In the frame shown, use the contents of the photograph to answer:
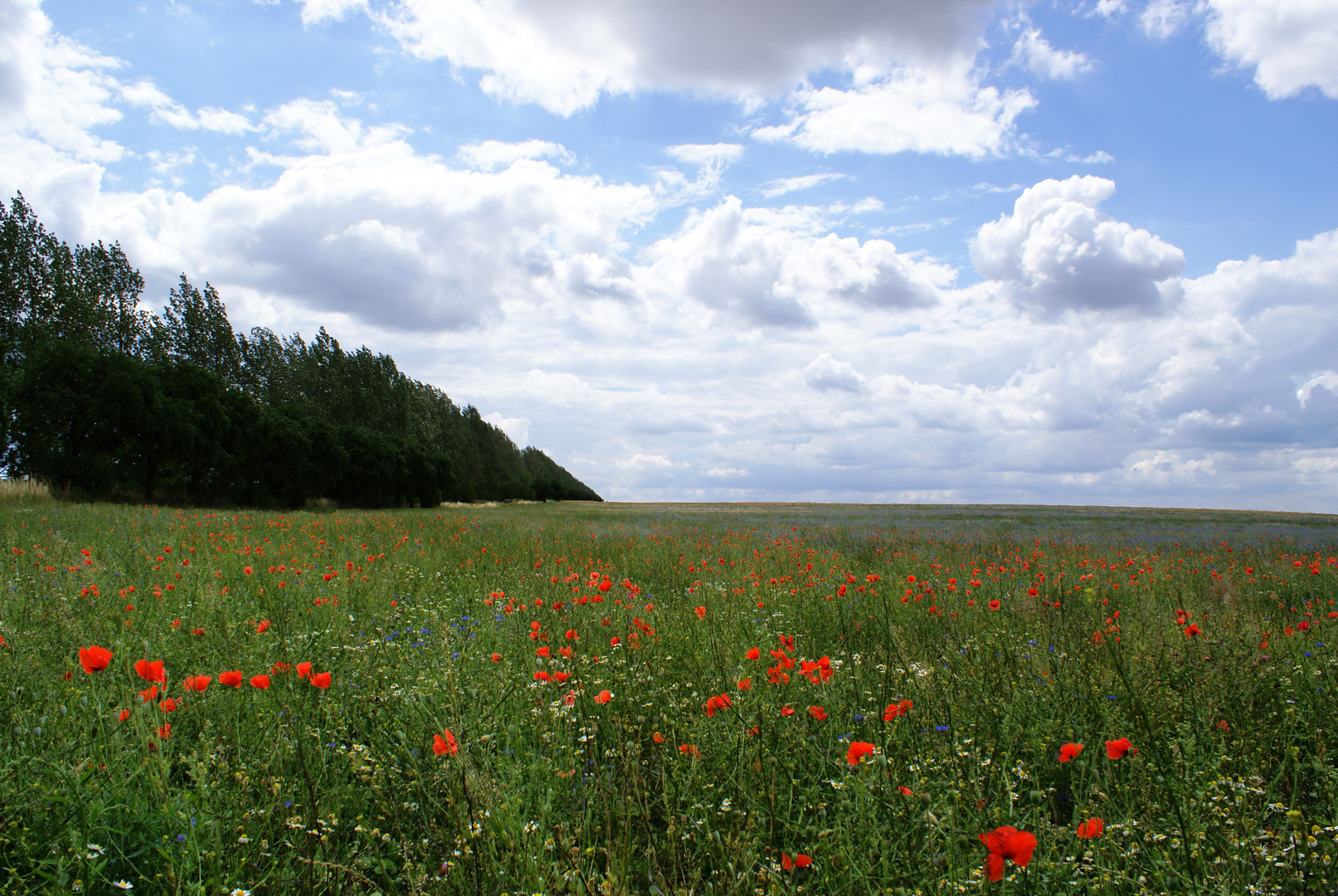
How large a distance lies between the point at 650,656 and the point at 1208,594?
6482 millimetres

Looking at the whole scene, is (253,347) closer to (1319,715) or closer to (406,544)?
(406,544)

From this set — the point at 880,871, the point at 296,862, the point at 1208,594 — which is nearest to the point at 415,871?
the point at 296,862

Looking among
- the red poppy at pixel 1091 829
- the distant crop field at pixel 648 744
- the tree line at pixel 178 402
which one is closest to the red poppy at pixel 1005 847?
the distant crop field at pixel 648 744

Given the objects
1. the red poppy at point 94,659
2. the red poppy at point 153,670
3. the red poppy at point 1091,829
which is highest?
the red poppy at point 94,659

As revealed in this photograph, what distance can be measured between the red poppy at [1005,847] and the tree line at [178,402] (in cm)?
2974

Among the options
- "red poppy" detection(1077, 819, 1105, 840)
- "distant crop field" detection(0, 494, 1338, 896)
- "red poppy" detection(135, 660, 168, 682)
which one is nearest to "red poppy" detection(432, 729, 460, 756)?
"distant crop field" detection(0, 494, 1338, 896)

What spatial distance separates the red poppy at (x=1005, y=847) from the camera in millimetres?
1306

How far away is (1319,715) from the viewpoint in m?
3.15

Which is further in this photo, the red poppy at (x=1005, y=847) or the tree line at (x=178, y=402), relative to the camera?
the tree line at (x=178, y=402)

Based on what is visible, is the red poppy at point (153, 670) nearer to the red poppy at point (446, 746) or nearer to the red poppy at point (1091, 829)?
the red poppy at point (446, 746)

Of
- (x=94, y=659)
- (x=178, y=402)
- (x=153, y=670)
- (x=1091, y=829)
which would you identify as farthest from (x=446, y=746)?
(x=178, y=402)

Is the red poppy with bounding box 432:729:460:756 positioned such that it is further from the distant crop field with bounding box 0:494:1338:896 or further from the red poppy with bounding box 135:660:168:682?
the red poppy with bounding box 135:660:168:682

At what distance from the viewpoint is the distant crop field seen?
1.93 meters

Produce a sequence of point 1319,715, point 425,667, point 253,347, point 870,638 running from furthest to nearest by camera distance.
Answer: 1. point 253,347
2. point 870,638
3. point 425,667
4. point 1319,715
